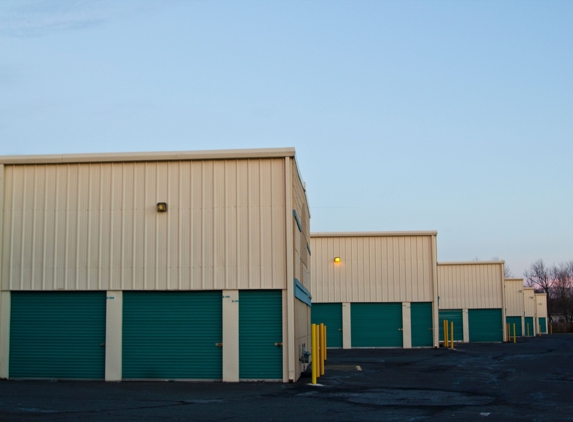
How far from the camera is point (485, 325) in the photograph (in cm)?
4712

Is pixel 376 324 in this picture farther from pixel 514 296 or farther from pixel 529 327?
pixel 529 327

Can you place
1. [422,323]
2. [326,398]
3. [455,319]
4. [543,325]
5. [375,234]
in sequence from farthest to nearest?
1. [543,325]
2. [455,319]
3. [375,234]
4. [422,323]
5. [326,398]

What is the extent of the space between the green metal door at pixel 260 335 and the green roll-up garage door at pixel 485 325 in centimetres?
3110

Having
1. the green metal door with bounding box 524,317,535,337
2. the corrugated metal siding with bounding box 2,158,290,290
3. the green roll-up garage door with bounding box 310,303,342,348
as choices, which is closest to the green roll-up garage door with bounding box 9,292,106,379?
the corrugated metal siding with bounding box 2,158,290,290

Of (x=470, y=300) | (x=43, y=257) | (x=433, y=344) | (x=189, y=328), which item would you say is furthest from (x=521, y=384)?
(x=470, y=300)

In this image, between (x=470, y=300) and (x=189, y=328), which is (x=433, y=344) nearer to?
(x=470, y=300)

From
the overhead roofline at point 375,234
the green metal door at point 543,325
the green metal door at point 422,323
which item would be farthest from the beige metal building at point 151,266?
the green metal door at point 543,325

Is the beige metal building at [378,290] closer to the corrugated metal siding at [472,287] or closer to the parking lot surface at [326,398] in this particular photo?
the corrugated metal siding at [472,287]

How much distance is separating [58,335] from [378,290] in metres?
21.0

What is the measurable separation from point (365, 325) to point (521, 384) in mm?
18797

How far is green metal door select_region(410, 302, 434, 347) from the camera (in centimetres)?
3703

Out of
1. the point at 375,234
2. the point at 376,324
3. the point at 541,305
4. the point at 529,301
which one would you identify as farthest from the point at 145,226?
the point at 541,305

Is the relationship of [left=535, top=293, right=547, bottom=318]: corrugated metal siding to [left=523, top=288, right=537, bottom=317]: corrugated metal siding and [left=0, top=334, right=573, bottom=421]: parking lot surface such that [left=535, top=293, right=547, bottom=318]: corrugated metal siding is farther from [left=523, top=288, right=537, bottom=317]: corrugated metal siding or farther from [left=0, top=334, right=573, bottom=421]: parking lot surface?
[left=0, top=334, right=573, bottom=421]: parking lot surface

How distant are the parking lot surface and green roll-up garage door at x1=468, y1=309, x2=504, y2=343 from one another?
2453 cm
